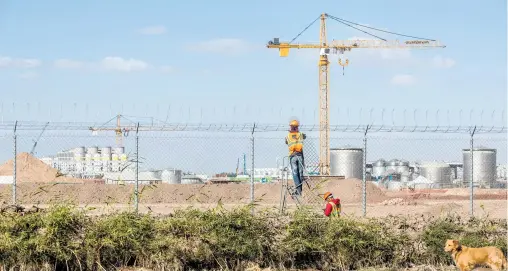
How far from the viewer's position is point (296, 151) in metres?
17.6

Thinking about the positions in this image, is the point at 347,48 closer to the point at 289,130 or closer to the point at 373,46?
the point at 373,46

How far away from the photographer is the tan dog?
38.2 feet

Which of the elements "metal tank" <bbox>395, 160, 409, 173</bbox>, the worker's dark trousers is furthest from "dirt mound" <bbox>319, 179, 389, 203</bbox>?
"metal tank" <bbox>395, 160, 409, 173</bbox>

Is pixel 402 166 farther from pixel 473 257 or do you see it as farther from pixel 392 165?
pixel 473 257

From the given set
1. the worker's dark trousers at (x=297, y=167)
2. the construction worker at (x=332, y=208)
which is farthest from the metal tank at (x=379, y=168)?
the construction worker at (x=332, y=208)

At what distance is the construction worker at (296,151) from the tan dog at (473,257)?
6.18 metres

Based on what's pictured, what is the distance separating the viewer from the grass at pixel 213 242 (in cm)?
1177

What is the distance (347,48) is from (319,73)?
17.4ft

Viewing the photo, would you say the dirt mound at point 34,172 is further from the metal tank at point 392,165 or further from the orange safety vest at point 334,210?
the metal tank at point 392,165

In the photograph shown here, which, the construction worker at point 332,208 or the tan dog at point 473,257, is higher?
the construction worker at point 332,208

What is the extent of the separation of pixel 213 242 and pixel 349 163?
39.5 meters

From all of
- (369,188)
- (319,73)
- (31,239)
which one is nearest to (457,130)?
(31,239)

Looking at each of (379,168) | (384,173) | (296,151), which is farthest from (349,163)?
(296,151)

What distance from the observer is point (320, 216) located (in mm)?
12930
